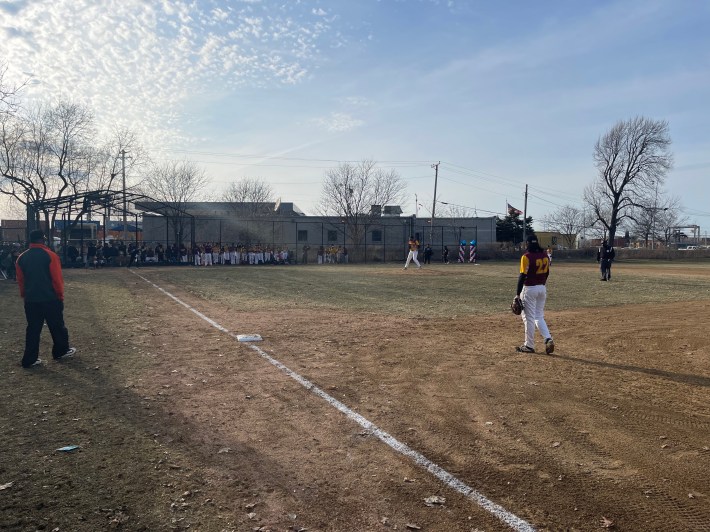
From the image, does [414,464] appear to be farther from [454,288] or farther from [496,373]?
[454,288]

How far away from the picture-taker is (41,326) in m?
7.81

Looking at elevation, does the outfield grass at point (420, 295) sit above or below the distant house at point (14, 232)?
below

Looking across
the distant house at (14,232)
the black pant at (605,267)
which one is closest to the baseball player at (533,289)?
the black pant at (605,267)

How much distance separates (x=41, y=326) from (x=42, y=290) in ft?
1.87

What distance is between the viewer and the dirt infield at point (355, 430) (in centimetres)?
355

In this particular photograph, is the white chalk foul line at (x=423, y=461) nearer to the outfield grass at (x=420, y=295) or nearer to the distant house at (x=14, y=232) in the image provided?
the outfield grass at (x=420, y=295)

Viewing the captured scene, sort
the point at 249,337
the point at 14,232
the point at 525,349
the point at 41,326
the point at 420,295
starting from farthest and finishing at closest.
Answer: the point at 14,232 → the point at 420,295 → the point at 249,337 → the point at 525,349 → the point at 41,326

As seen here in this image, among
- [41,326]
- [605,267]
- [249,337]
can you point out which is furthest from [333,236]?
[41,326]

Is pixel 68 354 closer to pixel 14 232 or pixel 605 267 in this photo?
pixel 605 267

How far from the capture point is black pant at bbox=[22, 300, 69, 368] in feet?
24.9

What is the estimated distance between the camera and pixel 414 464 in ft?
13.9

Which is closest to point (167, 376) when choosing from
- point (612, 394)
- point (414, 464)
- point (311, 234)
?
point (414, 464)

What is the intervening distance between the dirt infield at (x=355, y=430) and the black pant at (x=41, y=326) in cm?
32

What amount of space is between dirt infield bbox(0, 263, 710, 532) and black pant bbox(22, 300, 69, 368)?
317mm
